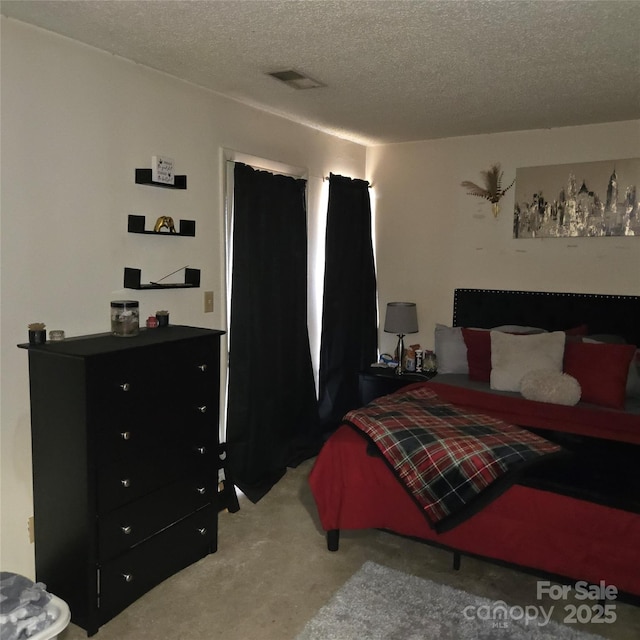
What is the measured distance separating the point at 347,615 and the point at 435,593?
424 millimetres

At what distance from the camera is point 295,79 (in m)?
2.89

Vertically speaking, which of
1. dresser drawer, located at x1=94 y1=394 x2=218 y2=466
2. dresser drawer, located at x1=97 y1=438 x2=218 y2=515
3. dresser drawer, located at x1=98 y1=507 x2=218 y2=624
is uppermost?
dresser drawer, located at x1=94 y1=394 x2=218 y2=466

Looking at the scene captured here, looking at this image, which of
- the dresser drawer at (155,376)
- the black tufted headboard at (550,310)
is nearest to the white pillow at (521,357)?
the black tufted headboard at (550,310)

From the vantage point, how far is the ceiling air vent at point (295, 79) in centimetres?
279

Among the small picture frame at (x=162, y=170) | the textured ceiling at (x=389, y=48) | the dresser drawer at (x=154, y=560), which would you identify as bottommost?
the dresser drawer at (x=154, y=560)

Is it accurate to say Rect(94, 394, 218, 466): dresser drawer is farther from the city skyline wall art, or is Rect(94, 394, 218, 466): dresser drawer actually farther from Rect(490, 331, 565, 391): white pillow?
the city skyline wall art

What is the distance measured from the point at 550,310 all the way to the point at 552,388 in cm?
104

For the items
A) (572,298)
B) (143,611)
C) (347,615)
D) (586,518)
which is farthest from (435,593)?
(572,298)

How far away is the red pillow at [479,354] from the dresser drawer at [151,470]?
5.91ft

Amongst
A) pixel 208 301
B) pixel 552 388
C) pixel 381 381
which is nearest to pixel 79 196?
pixel 208 301

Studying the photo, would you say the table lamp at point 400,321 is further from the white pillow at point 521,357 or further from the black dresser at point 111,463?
the black dresser at point 111,463

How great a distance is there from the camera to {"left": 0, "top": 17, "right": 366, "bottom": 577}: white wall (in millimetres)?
2256

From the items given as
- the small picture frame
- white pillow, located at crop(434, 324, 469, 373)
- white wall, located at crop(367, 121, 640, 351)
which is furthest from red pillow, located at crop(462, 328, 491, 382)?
the small picture frame

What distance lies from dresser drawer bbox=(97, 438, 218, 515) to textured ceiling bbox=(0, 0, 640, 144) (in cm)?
175
